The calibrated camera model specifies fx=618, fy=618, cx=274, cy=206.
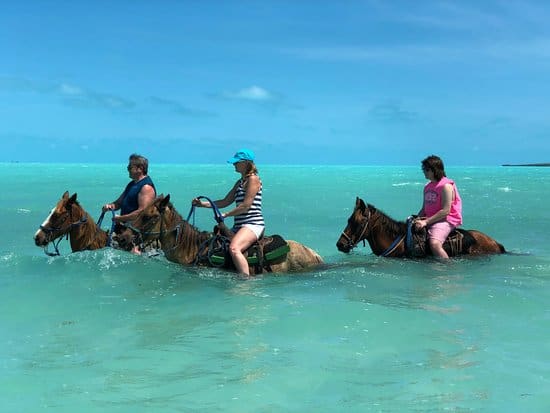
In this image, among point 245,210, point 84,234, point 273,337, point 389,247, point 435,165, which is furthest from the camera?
point 389,247

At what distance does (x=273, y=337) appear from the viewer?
20.3ft

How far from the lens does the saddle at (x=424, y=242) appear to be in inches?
410

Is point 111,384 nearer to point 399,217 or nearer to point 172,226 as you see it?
point 172,226

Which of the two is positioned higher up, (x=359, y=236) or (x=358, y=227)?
(x=358, y=227)

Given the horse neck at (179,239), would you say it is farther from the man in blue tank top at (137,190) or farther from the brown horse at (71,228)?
the brown horse at (71,228)

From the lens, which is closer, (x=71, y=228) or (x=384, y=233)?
(x=71, y=228)

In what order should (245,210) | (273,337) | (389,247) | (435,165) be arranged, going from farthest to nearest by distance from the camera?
(389,247) → (435,165) → (245,210) → (273,337)

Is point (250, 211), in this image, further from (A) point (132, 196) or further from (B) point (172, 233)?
(A) point (132, 196)

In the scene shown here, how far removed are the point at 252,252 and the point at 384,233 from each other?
2916 mm

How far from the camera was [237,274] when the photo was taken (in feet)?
27.9

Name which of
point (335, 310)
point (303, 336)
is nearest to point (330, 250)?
point (335, 310)

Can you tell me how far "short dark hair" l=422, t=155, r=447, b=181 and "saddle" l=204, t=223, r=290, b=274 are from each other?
303 centimetres

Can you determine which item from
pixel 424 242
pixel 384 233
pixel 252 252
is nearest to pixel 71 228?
pixel 252 252

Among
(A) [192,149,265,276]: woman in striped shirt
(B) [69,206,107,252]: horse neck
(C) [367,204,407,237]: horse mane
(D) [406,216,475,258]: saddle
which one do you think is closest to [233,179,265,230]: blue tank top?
(A) [192,149,265,276]: woman in striped shirt
